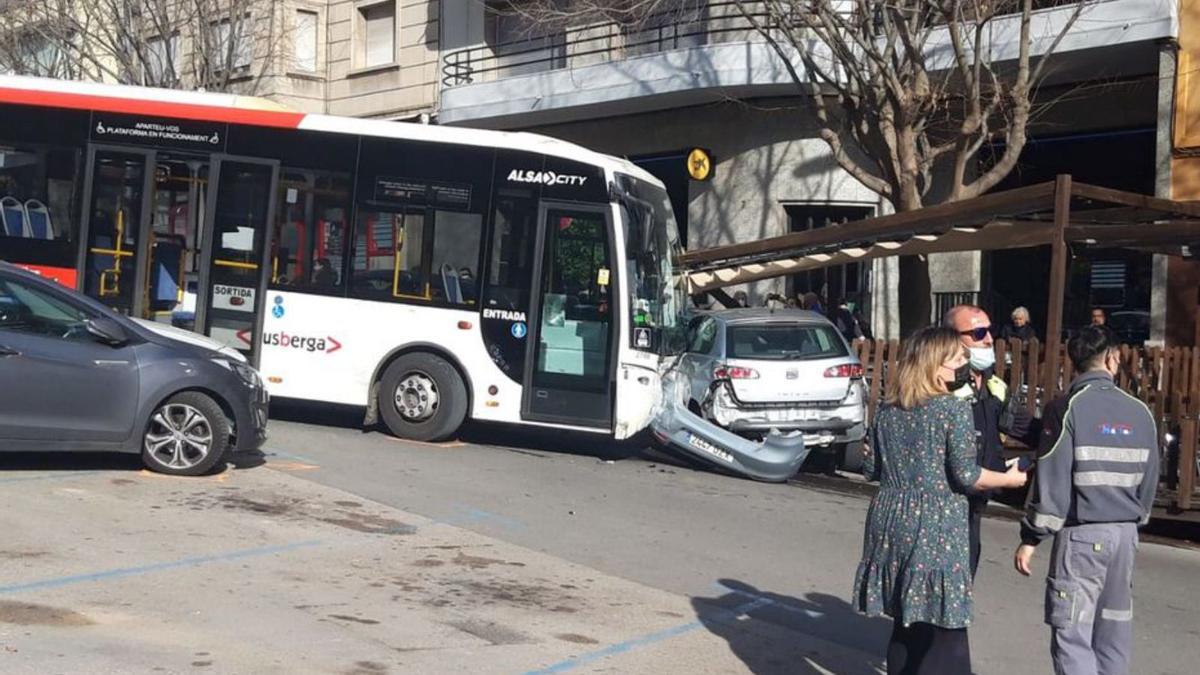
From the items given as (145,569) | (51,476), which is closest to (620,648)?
(145,569)

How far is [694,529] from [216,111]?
7.03 meters

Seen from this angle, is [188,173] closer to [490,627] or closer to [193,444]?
[193,444]

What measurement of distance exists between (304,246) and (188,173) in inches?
55.6

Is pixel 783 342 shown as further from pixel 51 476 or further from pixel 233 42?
pixel 233 42

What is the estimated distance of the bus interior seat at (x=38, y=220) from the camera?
14461 millimetres

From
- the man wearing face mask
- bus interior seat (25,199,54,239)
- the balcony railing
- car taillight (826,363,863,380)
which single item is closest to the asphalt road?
car taillight (826,363,863,380)

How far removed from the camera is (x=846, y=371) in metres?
14.6

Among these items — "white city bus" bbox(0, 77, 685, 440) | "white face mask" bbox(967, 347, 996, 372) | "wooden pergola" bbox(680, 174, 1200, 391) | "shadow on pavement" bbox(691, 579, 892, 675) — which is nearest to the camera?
"white face mask" bbox(967, 347, 996, 372)

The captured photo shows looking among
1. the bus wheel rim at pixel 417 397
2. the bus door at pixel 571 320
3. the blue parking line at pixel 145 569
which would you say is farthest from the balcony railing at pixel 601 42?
the blue parking line at pixel 145 569

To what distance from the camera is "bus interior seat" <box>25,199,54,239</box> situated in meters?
14.5

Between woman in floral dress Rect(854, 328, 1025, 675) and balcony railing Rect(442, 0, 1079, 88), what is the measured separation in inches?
552

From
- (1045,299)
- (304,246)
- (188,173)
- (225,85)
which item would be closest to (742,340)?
(304,246)

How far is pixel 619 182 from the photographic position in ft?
46.6

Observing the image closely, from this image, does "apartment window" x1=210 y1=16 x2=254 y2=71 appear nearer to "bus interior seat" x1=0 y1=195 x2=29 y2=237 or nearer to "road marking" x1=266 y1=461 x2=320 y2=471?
"bus interior seat" x1=0 y1=195 x2=29 y2=237
